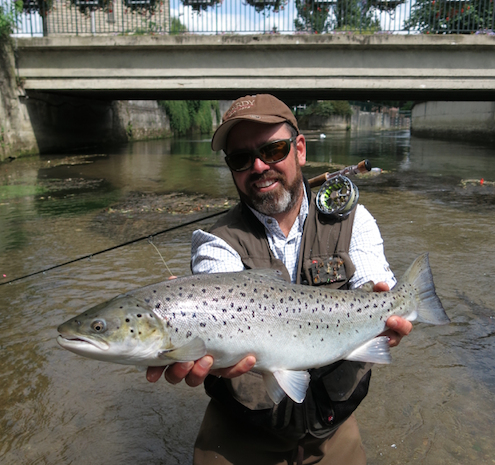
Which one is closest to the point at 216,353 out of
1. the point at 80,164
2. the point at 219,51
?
the point at 219,51

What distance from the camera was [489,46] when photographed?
53.7 feet

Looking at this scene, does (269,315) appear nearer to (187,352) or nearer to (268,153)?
(187,352)

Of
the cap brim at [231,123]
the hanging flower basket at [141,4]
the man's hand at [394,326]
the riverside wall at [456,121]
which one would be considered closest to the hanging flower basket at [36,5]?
the hanging flower basket at [141,4]

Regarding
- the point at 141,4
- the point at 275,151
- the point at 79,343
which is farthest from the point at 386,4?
the point at 79,343

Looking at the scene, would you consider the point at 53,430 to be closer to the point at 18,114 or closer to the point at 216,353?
the point at 216,353

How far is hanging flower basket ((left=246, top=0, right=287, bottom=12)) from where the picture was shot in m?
18.6

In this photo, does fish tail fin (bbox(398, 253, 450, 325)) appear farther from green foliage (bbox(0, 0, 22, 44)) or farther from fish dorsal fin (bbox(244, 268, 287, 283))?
green foliage (bbox(0, 0, 22, 44))

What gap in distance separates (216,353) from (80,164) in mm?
18481

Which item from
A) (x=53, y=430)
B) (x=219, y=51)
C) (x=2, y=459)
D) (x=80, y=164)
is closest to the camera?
(x=2, y=459)

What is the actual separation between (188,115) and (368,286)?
4430 cm

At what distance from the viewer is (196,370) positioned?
212 cm

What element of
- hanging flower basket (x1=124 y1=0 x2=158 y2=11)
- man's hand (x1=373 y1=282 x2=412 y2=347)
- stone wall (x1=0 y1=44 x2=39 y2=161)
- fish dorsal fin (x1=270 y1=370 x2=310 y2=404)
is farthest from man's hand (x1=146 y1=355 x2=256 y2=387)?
hanging flower basket (x1=124 y1=0 x2=158 y2=11)

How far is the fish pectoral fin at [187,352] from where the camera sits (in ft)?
6.82

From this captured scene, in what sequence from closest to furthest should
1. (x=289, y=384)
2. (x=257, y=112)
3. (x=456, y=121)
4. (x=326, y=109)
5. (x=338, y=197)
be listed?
(x=289, y=384) < (x=257, y=112) < (x=338, y=197) < (x=456, y=121) < (x=326, y=109)
